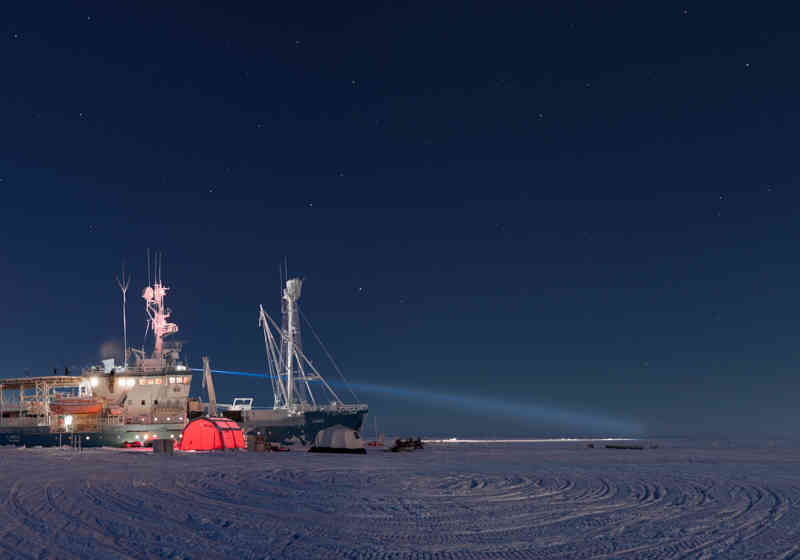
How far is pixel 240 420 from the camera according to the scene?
76.1 metres

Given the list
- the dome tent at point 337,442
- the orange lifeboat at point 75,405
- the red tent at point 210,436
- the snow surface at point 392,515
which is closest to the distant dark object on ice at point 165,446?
the red tent at point 210,436

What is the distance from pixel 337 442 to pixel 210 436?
34.4 ft

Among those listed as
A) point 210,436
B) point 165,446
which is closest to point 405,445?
point 210,436

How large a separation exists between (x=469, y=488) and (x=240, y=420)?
56.2m

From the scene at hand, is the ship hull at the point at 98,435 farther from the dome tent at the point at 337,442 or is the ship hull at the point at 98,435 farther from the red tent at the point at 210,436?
the dome tent at the point at 337,442

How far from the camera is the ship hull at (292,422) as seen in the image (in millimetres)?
79062

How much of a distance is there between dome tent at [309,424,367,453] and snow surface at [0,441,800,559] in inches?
716

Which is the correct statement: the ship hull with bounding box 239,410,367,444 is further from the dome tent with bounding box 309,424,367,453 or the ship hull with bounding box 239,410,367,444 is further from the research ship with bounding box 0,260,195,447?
the dome tent with bounding box 309,424,367,453

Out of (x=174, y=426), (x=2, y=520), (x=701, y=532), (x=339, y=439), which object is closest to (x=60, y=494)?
(x=2, y=520)

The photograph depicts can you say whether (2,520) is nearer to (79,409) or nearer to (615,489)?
(615,489)

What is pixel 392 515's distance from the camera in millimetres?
17828

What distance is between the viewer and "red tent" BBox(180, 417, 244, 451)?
52188 millimetres

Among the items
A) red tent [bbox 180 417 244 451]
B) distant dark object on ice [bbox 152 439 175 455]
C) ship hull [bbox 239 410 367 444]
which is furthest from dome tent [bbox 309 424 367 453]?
ship hull [bbox 239 410 367 444]

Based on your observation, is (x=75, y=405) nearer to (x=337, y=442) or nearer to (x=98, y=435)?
(x=98, y=435)
